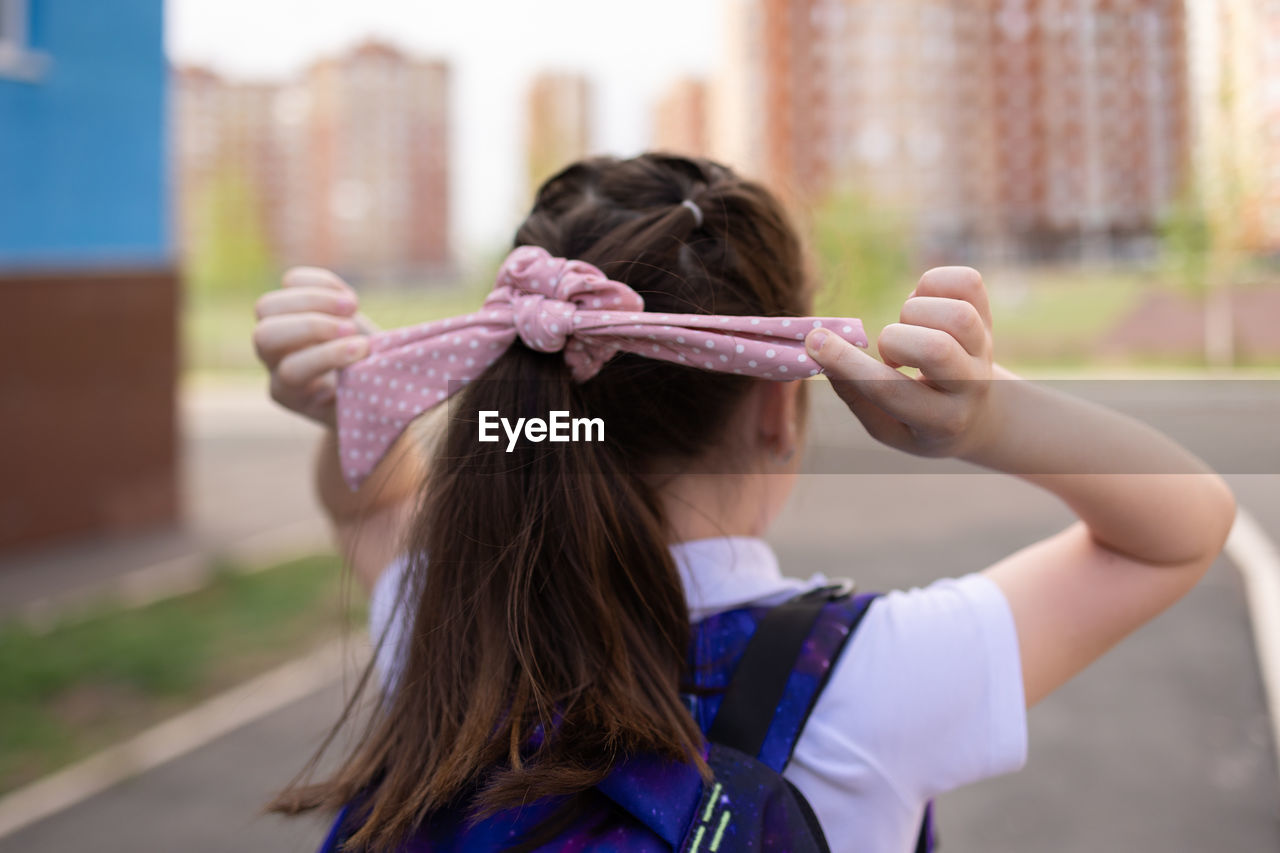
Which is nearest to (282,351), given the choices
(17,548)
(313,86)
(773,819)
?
(773,819)

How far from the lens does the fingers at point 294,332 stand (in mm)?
896

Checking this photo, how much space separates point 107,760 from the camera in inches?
99.1

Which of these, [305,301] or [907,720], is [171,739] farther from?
[907,720]

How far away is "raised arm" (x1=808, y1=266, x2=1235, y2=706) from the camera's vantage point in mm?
604

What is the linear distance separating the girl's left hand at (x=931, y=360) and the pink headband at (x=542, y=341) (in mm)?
26

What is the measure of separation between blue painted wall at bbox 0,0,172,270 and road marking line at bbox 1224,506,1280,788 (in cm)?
457

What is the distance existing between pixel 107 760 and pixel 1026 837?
227 cm

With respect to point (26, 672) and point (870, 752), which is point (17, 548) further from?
point (870, 752)

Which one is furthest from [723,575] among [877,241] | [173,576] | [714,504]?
[877,241]

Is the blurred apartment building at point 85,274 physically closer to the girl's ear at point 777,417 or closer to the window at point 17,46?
the window at point 17,46

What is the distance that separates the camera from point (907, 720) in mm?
734

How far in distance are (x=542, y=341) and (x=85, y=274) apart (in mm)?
4620

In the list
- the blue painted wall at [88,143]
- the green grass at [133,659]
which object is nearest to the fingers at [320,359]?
the green grass at [133,659]

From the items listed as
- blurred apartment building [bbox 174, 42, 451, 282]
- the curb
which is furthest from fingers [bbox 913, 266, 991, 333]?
blurred apartment building [bbox 174, 42, 451, 282]
